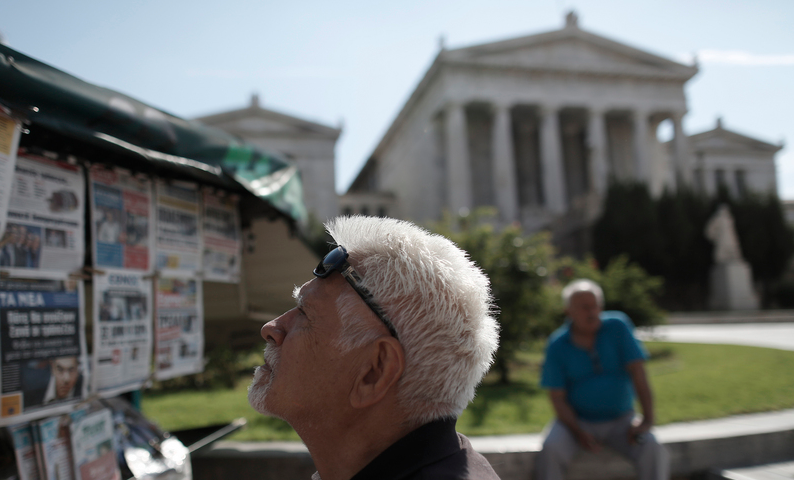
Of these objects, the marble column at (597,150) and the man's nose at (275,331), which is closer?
the man's nose at (275,331)

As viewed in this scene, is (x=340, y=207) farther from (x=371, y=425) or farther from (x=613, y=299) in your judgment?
(x=371, y=425)

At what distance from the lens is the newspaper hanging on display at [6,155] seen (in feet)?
6.50

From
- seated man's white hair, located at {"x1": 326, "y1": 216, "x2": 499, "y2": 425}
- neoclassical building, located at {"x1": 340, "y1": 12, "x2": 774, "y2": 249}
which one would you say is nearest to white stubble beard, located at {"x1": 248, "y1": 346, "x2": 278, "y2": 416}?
seated man's white hair, located at {"x1": 326, "y1": 216, "x2": 499, "y2": 425}

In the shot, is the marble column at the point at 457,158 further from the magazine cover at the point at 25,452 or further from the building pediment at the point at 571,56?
the magazine cover at the point at 25,452

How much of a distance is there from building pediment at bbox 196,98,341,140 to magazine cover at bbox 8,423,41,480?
131 feet

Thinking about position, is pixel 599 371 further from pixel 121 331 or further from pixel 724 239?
pixel 724 239

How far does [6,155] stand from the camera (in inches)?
78.6

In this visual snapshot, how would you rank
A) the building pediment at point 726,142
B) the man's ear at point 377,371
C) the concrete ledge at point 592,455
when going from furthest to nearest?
the building pediment at point 726,142 < the concrete ledge at point 592,455 < the man's ear at point 377,371

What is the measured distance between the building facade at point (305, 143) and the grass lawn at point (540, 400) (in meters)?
33.3

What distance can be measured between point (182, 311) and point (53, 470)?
45.2 inches

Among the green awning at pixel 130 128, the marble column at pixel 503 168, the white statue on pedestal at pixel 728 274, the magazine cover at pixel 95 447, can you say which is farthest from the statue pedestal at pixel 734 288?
the magazine cover at pixel 95 447

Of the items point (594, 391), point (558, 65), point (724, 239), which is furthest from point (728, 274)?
point (594, 391)

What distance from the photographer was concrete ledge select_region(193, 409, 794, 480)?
360 centimetres

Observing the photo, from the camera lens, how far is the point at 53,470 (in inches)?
87.4
